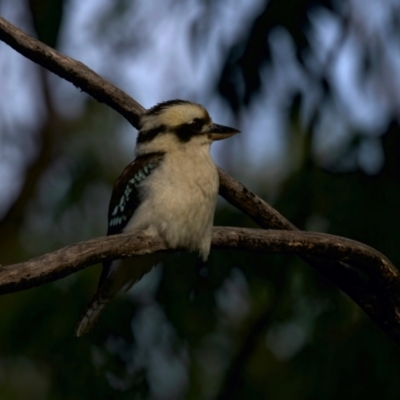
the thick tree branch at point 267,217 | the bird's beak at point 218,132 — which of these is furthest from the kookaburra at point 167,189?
the thick tree branch at point 267,217

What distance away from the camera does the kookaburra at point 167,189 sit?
2.53 metres

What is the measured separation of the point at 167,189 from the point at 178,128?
0.29 metres

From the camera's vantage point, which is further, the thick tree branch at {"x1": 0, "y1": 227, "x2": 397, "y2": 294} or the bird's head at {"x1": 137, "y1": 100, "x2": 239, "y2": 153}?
the bird's head at {"x1": 137, "y1": 100, "x2": 239, "y2": 153}

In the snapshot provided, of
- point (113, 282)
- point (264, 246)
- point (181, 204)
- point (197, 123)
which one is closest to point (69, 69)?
point (197, 123)

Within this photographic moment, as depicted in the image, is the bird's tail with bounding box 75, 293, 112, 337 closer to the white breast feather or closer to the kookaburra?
the kookaburra

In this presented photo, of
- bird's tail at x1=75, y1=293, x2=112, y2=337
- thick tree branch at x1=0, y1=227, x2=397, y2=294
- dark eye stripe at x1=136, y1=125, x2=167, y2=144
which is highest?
dark eye stripe at x1=136, y1=125, x2=167, y2=144

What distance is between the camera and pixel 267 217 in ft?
8.66

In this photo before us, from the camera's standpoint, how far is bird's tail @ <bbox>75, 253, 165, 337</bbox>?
9.02 ft

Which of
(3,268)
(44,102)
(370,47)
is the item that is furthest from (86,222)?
(3,268)

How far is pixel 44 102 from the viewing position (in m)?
4.19

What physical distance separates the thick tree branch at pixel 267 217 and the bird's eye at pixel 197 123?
0.55ft

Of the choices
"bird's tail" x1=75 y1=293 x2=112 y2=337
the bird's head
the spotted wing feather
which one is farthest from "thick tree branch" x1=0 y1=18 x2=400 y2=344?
"bird's tail" x1=75 y1=293 x2=112 y2=337

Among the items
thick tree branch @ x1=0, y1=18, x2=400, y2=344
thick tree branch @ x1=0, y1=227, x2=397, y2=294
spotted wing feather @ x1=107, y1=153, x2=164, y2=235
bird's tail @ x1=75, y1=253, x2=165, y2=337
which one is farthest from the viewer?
bird's tail @ x1=75, y1=253, x2=165, y2=337

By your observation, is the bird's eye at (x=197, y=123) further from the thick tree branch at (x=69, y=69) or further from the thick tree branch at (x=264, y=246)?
the thick tree branch at (x=264, y=246)
